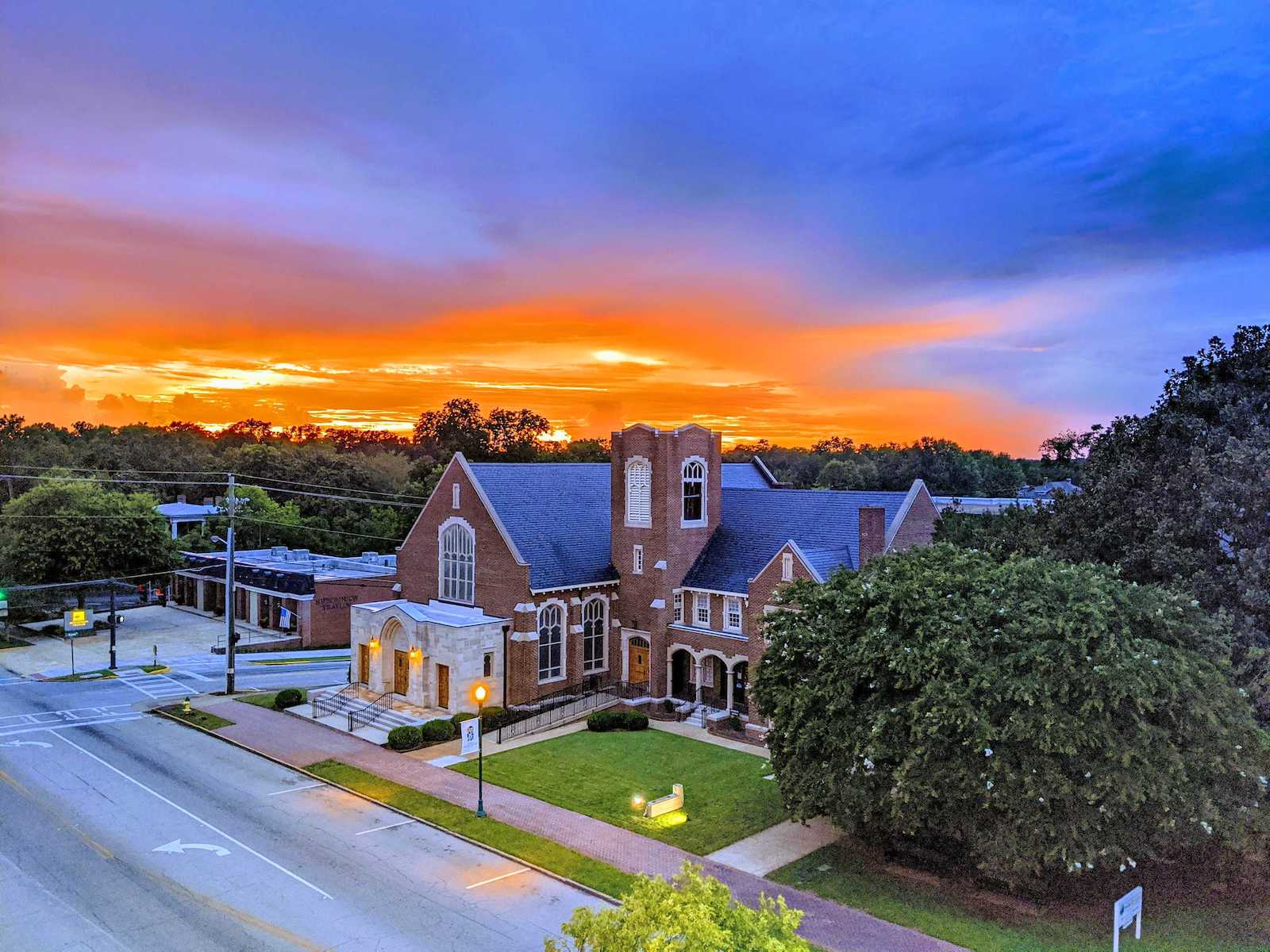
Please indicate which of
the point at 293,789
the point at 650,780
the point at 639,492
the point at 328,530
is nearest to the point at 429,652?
the point at 293,789

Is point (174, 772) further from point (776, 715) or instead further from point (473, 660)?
point (776, 715)

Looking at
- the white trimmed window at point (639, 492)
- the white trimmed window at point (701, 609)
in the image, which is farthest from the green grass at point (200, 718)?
the white trimmed window at point (701, 609)

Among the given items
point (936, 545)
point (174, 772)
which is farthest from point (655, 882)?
point (174, 772)

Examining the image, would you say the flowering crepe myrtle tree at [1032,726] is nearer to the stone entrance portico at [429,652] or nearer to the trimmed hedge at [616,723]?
the trimmed hedge at [616,723]

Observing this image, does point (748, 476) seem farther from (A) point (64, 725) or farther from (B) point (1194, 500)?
(A) point (64, 725)

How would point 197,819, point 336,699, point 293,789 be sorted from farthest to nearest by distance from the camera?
point 336,699 → point 293,789 → point 197,819

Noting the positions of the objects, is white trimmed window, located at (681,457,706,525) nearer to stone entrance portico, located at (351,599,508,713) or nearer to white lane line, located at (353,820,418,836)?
stone entrance portico, located at (351,599,508,713)
